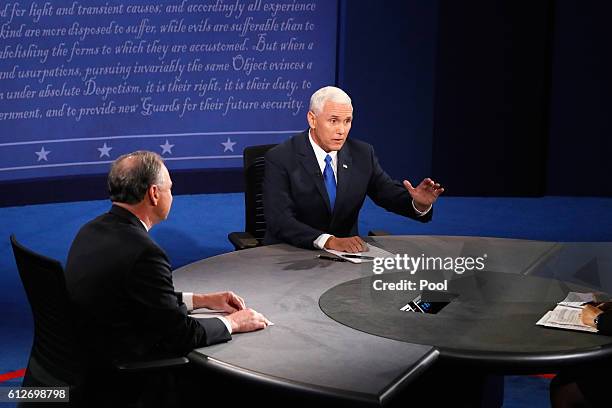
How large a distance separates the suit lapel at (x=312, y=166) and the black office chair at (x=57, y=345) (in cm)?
179

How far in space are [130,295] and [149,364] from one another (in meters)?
0.23

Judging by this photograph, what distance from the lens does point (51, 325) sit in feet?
10.2

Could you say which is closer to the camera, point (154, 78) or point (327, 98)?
point (327, 98)

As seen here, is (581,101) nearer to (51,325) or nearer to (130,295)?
(130,295)

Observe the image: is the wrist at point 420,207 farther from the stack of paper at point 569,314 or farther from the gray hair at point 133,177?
the gray hair at point 133,177

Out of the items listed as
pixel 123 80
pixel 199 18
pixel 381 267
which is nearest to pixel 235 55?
pixel 199 18

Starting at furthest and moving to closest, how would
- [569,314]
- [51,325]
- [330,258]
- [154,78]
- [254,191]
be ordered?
1. [154,78]
2. [254,191]
3. [330,258]
4. [569,314]
5. [51,325]

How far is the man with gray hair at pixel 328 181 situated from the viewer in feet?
15.1

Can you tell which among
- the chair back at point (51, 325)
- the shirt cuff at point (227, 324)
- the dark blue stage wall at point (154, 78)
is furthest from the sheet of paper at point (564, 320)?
the dark blue stage wall at point (154, 78)

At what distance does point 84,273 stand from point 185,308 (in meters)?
0.33

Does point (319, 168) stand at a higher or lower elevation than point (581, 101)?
lower

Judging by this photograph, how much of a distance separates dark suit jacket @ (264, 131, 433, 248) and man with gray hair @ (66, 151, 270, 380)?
137 cm

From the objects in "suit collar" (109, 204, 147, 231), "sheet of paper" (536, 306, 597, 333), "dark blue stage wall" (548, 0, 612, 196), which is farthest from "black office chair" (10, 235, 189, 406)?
"dark blue stage wall" (548, 0, 612, 196)

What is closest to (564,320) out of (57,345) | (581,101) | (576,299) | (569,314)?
(569,314)
